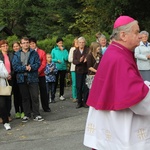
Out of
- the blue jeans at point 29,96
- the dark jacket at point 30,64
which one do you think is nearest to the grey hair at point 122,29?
the dark jacket at point 30,64

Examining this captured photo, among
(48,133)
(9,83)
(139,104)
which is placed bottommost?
(48,133)

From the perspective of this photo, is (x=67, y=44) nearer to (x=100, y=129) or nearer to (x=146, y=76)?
(x=146, y=76)

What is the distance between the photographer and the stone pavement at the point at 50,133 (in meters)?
7.16

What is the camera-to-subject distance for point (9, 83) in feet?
31.2

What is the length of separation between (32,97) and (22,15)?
86.7ft

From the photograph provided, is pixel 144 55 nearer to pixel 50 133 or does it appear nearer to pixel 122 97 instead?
pixel 50 133

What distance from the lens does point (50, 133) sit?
8.16 meters

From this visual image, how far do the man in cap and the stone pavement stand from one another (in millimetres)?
2926

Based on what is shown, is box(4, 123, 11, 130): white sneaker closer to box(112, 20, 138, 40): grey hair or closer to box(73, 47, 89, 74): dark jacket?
box(73, 47, 89, 74): dark jacket

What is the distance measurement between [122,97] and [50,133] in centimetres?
457

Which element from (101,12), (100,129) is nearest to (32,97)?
(100,129)

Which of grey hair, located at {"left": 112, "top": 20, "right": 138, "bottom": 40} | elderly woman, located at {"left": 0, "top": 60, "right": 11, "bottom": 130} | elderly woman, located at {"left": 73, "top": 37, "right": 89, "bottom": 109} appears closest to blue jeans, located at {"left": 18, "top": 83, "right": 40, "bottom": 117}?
elderly woman, located at {"left": 0, "top": 60, "right": 11, "bottom": 130}

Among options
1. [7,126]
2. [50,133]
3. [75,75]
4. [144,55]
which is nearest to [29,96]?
[7,126]

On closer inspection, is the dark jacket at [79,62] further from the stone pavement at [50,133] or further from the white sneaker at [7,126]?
the white sneaker at [7,126]
